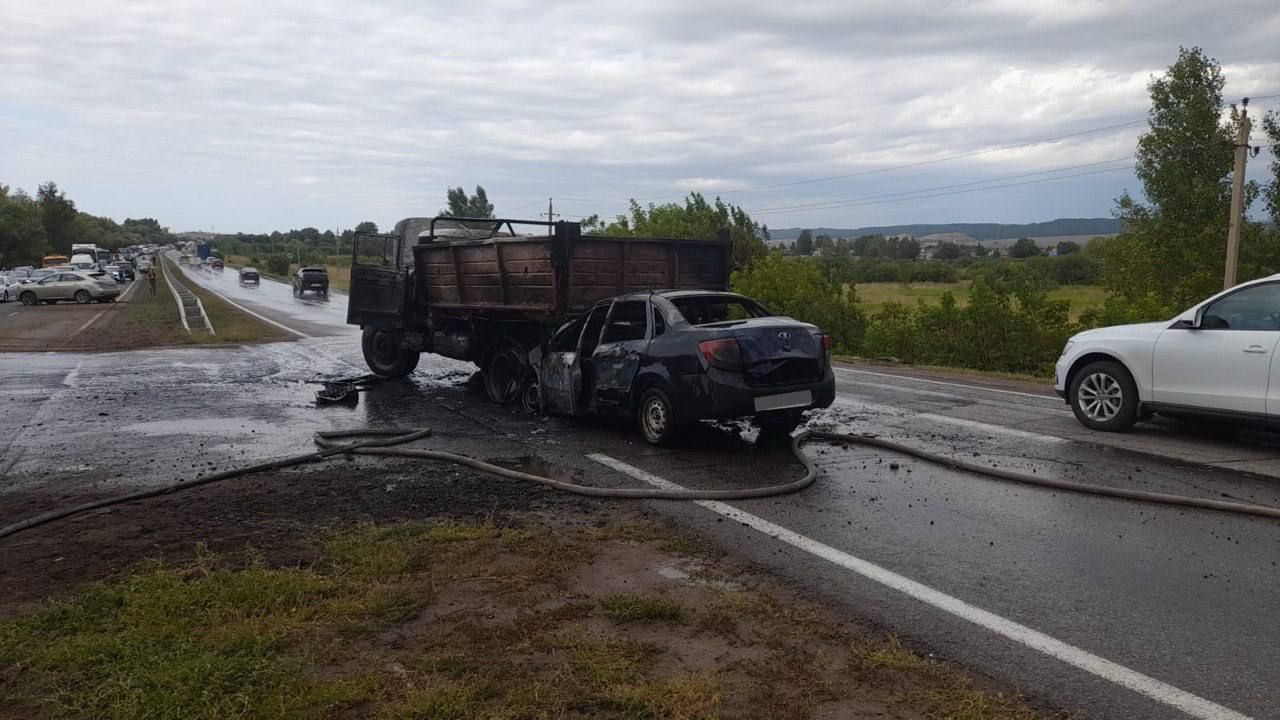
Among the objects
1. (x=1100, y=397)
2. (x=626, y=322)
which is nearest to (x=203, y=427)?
(x=626, y=322)

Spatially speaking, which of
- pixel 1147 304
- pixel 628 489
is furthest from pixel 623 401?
pixel 1147 304

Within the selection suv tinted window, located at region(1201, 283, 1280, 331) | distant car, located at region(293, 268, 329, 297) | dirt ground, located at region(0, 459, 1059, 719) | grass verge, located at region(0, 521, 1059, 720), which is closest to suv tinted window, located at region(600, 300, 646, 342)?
dirt ground, located at region(0, 459, 1059, 719)

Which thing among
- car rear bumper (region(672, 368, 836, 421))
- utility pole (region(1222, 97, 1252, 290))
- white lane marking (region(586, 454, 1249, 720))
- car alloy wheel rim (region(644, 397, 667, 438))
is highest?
utility pole (region(1222, 97, 1252, 290))

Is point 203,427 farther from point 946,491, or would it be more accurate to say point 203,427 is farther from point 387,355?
point 946,491

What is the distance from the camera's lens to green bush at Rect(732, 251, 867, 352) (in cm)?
2572

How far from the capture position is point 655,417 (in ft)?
28.3

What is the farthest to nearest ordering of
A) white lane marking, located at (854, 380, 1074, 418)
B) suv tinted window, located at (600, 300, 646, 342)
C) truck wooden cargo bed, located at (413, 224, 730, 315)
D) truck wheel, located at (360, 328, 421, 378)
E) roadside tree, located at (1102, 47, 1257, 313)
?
roadside tree, located at (1102, 47, 1257, 313) < truck wheel, located at (360, 328, 421, 378) < white lane marking, located at (854, 380, 1074, 418) < truck wooden cargo bed, located at (413, 224, 730, 315) < suv tinted window, located at (600, 300, 646, 342)

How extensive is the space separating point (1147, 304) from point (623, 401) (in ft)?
56.4

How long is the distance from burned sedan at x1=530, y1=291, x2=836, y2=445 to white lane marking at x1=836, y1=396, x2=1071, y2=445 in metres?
1.85

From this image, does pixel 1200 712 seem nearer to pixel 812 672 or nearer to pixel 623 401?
pixel 812 672

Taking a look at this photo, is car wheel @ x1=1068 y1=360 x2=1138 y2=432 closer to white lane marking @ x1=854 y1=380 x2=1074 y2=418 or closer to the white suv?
the white suv

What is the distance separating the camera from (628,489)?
6.84 metres

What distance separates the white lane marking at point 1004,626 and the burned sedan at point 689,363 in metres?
1.91

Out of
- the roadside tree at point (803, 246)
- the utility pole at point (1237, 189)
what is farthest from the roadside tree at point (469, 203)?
the utility pole at point (1237, 189)
